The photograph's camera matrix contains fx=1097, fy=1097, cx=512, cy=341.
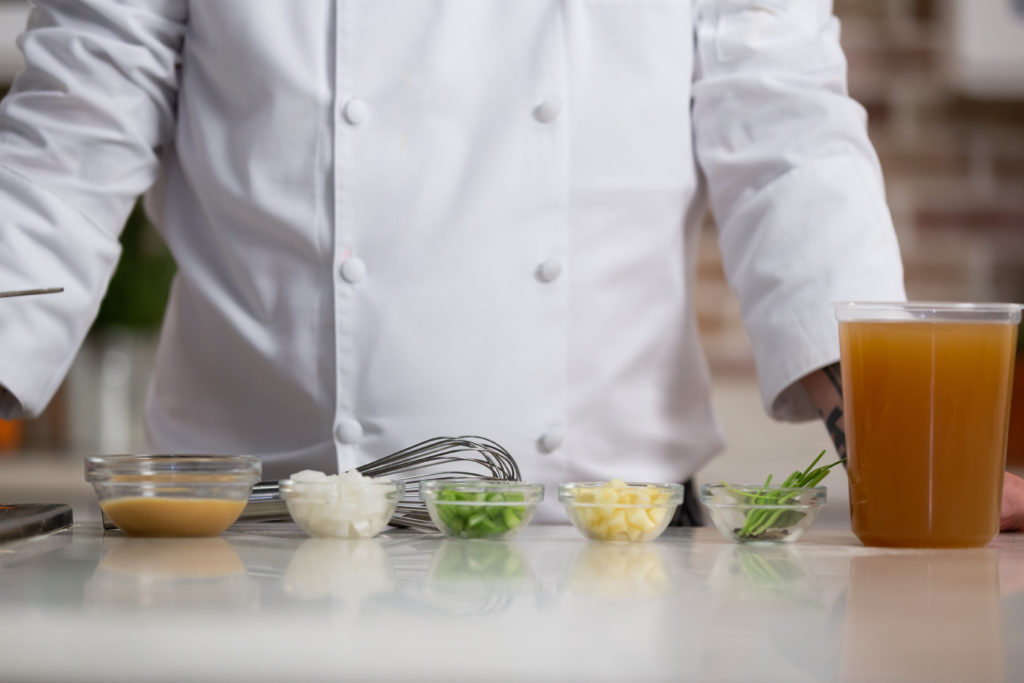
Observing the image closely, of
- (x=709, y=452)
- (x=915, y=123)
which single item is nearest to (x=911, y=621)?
(x=709, y=452)

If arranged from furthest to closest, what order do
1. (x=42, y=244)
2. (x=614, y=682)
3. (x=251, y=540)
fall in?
(x=42, y=244) → (x=251, y=540) → (x=614, y=682)

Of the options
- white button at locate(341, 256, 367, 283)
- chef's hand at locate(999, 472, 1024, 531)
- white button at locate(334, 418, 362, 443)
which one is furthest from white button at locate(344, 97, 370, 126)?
chef's hand at locate(999, 472, 1024, 531)

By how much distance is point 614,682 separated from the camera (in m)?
0.32

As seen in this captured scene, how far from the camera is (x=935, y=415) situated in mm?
600

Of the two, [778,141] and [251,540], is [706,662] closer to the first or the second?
[251,540]

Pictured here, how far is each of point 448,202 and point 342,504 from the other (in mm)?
384

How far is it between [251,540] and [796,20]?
27.3 inches

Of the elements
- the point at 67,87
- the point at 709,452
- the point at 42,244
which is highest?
the point at 67,87

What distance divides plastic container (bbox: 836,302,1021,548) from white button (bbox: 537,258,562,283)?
36 cm

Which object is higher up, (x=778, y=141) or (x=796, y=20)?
(x=796, y=20)

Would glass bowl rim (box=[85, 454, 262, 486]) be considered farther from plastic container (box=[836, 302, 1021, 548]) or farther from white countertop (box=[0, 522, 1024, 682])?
plastic container (box=[836, 302, 1021, 548])

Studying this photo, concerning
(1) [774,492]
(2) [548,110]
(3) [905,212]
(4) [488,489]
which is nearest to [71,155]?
(2) [548,110]

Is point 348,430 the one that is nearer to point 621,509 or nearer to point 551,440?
point 551,440

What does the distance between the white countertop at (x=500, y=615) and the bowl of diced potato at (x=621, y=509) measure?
0.04 metres
